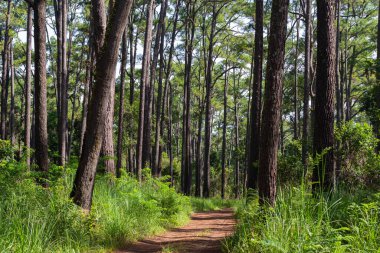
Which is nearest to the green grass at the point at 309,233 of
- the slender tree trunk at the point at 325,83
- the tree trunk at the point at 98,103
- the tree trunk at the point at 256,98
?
the tree trunk at the point at 98,103

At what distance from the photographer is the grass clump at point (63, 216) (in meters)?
4.50

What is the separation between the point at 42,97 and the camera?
9.68m

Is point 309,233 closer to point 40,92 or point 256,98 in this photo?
point 40,92

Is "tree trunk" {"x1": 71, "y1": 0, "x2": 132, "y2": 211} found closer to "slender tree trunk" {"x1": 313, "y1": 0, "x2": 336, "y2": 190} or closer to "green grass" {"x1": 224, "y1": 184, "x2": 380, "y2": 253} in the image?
"green grass" {"x1": 224, "y1": 184, "x2": 380, "y2": 253}

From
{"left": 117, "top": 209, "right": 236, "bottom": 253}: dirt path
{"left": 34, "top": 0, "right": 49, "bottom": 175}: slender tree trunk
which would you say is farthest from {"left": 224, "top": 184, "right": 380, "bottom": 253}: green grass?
{"left": 34, "top": 0, "right": 49, "bottom": 175}: slender tree trunk

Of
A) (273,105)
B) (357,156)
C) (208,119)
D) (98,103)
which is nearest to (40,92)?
(98,103)

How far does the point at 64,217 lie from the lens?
5.65 metres

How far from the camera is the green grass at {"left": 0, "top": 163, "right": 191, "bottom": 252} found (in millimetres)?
4484

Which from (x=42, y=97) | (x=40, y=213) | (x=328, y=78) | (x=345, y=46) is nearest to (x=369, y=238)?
(x=40, y=213)

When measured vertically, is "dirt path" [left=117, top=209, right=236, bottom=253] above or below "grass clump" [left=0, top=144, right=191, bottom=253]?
below

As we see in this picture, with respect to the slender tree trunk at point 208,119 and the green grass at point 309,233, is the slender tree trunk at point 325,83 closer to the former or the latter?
the green grass at point 309,233

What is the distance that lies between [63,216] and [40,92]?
504cm

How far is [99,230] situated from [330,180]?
16.6ft

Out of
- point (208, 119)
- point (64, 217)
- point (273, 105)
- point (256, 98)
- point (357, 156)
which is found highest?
point (256, 98)
